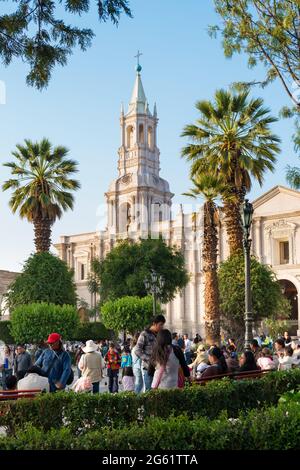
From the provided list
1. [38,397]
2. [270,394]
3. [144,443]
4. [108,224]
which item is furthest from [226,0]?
[108,224]

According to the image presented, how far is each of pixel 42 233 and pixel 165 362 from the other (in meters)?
26.1

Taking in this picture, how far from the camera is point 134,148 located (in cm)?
6281

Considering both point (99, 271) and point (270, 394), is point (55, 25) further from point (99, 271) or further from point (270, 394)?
point (99, 271)

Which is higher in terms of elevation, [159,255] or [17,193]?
[17,193]

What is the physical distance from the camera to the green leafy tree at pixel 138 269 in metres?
38.7

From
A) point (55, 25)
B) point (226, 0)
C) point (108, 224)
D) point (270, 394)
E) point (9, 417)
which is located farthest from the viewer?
point (108, 224)

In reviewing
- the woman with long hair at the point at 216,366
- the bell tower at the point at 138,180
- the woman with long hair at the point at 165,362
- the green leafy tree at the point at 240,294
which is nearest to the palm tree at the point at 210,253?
the green leafy tree at the point at 240,294

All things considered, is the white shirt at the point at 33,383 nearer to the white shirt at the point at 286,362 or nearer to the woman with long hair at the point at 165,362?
the woman with long hair at the point at 165,362

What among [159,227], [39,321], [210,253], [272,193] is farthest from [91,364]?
[159,227]

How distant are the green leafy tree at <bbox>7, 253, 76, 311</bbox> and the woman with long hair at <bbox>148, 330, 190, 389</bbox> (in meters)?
26.2

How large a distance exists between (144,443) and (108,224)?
187 ft

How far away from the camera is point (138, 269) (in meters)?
38.9

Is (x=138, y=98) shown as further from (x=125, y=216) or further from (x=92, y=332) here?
(x=92, y=332)
